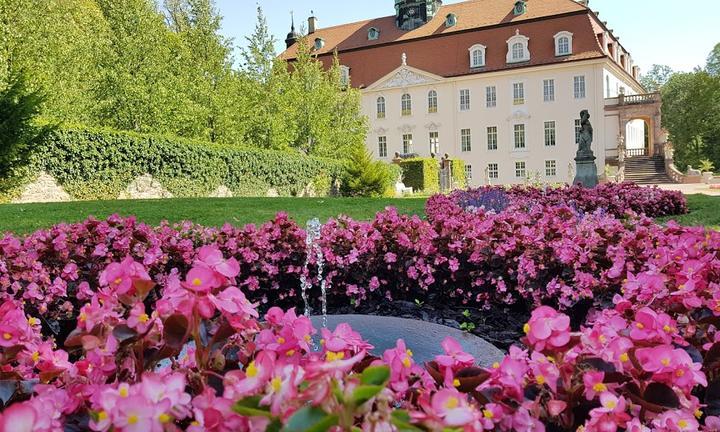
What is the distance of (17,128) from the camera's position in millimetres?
12992

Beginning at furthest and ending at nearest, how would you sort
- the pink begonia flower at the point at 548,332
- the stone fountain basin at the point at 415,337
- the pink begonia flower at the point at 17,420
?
the stone fountain basin at the point at 415,337 < the pink begonia flower at the point at 548,332 < the pink begonia flower at the point at 17,420

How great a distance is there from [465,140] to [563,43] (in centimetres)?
906

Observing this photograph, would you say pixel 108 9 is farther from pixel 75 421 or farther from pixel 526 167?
pixel 526 167

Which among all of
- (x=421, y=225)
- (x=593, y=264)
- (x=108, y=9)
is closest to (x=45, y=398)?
(x=593, y=264)

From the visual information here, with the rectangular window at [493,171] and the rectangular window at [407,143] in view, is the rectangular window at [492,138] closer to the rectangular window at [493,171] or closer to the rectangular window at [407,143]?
the rectangular window at [493,171]

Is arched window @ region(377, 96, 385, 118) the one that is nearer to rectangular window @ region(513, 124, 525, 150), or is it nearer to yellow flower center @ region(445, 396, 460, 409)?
rectangular window @ region(513, 124, 525, 150)

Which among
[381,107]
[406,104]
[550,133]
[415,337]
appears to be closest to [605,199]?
[415,337]

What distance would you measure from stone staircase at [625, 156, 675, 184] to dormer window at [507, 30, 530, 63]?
378 inches

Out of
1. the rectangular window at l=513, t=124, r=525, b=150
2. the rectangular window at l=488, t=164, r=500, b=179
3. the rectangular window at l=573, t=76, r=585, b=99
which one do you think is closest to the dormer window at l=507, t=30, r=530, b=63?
the rectangular window at l=573, t=76, r=585, b=99

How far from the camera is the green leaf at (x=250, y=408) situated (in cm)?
73

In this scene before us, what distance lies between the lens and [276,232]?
14.9 feet

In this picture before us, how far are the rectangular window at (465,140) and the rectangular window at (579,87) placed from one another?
7676 millimetres

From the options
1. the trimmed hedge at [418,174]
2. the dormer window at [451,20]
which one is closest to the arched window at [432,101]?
the dormer window at [451,20]

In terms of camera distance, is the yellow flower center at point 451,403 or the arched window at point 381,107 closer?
the yellow flower center at point 451,403
